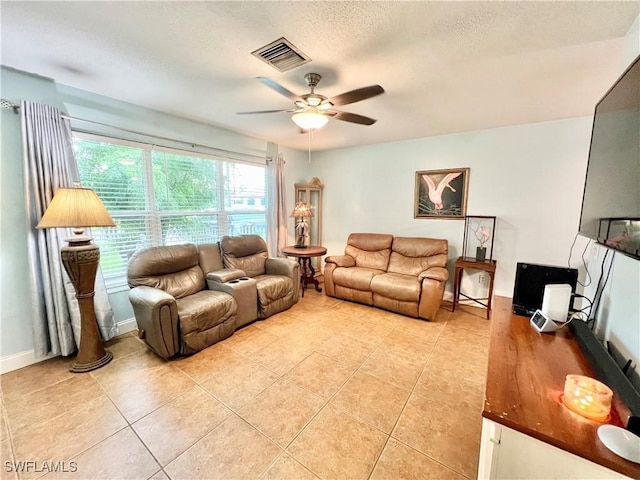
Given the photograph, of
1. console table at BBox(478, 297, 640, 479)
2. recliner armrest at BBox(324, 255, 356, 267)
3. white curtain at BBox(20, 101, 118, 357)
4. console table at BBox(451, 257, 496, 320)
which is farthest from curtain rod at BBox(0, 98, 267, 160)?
console table at BBox(478, 297, 640, 479)

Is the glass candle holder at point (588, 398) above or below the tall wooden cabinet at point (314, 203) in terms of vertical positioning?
below

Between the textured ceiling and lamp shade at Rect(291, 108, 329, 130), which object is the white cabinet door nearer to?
the textured ceiling

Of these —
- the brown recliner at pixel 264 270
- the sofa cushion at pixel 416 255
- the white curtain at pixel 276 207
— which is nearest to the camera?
the brown recliner at pixel 264 270

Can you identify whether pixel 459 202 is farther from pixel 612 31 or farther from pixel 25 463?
pixel 25 463

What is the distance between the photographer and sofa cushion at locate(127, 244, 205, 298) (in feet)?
8.47

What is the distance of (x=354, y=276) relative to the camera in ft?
11.8

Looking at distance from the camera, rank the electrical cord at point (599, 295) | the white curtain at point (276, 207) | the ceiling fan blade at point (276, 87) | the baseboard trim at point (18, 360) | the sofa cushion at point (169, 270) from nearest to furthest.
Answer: the electrical cord at point (599, 295) → the ceiling fan blade at point (276, 87) → the baseboard trim at point (18, 360) → the sofa cushion at point (169, 270) → the white curtain at point (276, 207)

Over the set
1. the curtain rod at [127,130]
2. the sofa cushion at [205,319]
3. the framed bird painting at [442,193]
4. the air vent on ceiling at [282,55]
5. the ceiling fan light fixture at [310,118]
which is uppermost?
the air vent on ceiling at [282,55]

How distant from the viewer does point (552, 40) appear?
5.14ft

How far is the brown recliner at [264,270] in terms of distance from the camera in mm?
3139

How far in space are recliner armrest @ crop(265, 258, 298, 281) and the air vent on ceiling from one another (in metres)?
2.28

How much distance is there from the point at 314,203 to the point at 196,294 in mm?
2872

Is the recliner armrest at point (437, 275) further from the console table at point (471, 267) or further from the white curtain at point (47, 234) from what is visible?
the white curtain at point (47, 234)

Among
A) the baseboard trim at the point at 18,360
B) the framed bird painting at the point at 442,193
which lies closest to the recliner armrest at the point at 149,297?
the baseboard trim at the point at 18,360
